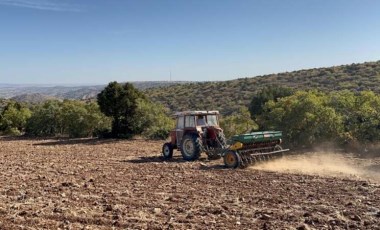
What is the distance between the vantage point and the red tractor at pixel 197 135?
16219 mm

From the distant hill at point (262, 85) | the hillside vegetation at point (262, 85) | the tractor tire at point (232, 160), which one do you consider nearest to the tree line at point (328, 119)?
the tractor tire at point (232, 160)

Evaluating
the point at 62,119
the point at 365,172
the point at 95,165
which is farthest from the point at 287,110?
the point at 62,119

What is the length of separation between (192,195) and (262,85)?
161 ft

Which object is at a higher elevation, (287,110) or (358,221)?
(287,110)

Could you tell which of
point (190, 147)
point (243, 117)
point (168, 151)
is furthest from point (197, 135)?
point (243, 117)

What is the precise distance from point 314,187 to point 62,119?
27835 mm

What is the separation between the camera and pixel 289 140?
19.8m

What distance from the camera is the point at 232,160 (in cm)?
1430

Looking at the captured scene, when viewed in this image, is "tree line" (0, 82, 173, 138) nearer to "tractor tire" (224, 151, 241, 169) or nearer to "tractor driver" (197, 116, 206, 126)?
"tractor driver" (197, 116, 206, 126)

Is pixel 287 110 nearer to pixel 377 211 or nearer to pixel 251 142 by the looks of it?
pixel 251 142

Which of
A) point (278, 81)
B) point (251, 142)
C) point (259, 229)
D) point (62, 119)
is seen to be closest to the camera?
point (259, 229)

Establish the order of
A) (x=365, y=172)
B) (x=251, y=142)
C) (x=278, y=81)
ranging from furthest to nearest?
(x=278, y=81) → (x=251, y=142) → (x=365, y=172)

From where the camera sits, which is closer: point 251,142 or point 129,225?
point 129,225

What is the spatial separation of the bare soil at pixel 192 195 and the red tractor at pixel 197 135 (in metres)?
0.57
